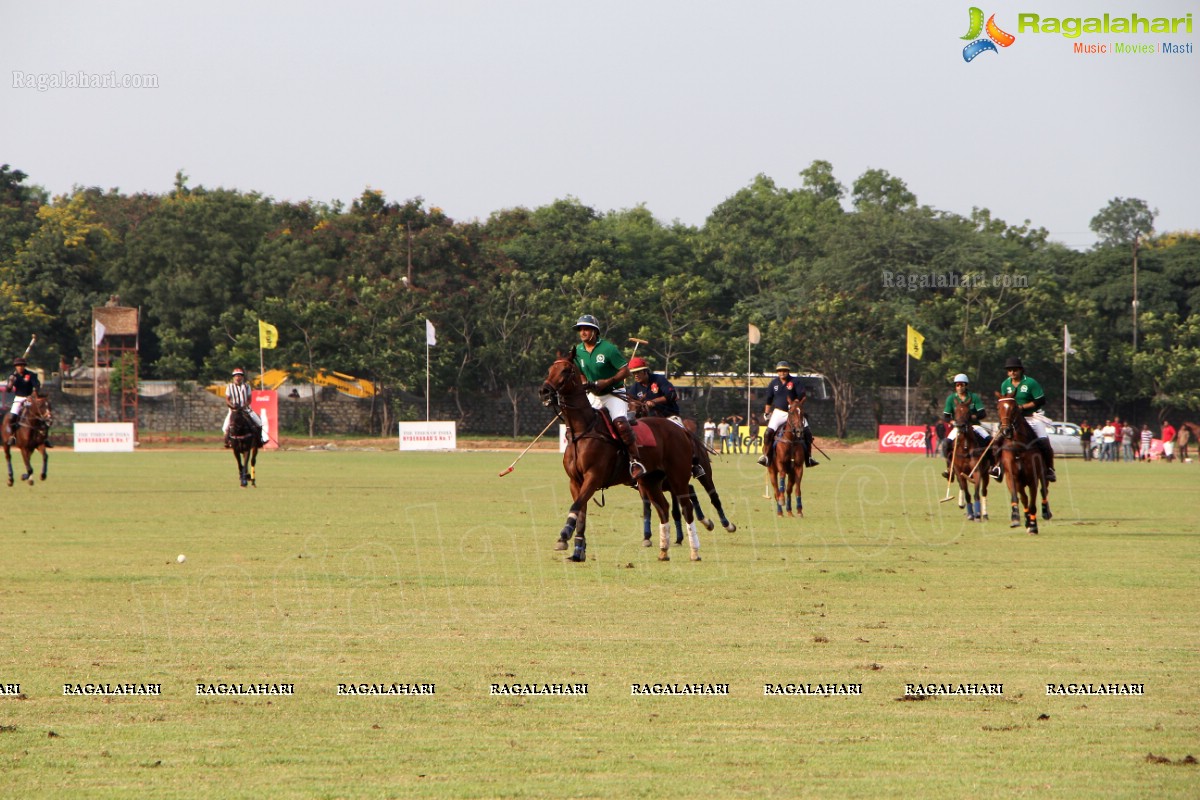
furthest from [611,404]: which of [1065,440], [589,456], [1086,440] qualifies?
[1065,440]

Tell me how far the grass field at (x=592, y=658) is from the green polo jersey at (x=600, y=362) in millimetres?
2036

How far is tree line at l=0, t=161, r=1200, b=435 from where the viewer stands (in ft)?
223

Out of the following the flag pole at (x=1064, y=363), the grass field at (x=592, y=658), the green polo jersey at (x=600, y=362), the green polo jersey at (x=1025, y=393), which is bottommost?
the grass field at (x=592, y=658)

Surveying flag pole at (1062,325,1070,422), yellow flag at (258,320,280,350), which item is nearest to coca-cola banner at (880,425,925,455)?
flag pole at (1062,325,1070,422)

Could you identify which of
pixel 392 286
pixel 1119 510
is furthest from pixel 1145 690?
pixel 392 286

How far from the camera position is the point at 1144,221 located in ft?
384

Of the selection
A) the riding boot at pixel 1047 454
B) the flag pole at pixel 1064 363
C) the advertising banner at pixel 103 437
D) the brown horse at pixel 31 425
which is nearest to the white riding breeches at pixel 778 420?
the riding boot at pixel 1047 454

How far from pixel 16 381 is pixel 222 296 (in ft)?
140

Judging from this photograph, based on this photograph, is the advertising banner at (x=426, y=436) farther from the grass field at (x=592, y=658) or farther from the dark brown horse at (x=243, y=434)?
the grass field at (x=592, y=658)

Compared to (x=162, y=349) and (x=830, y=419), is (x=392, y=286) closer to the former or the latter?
(x=162, y=349)

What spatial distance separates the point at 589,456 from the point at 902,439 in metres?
49.2

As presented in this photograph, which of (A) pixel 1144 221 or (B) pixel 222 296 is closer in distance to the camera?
(B) pixel 222 296

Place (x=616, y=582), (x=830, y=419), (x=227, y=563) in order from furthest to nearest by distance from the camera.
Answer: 1. (x=830, y=419)
2. (x=227, y=563)
3. (x=616, y=582)

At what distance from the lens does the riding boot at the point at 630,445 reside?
49.8ft
